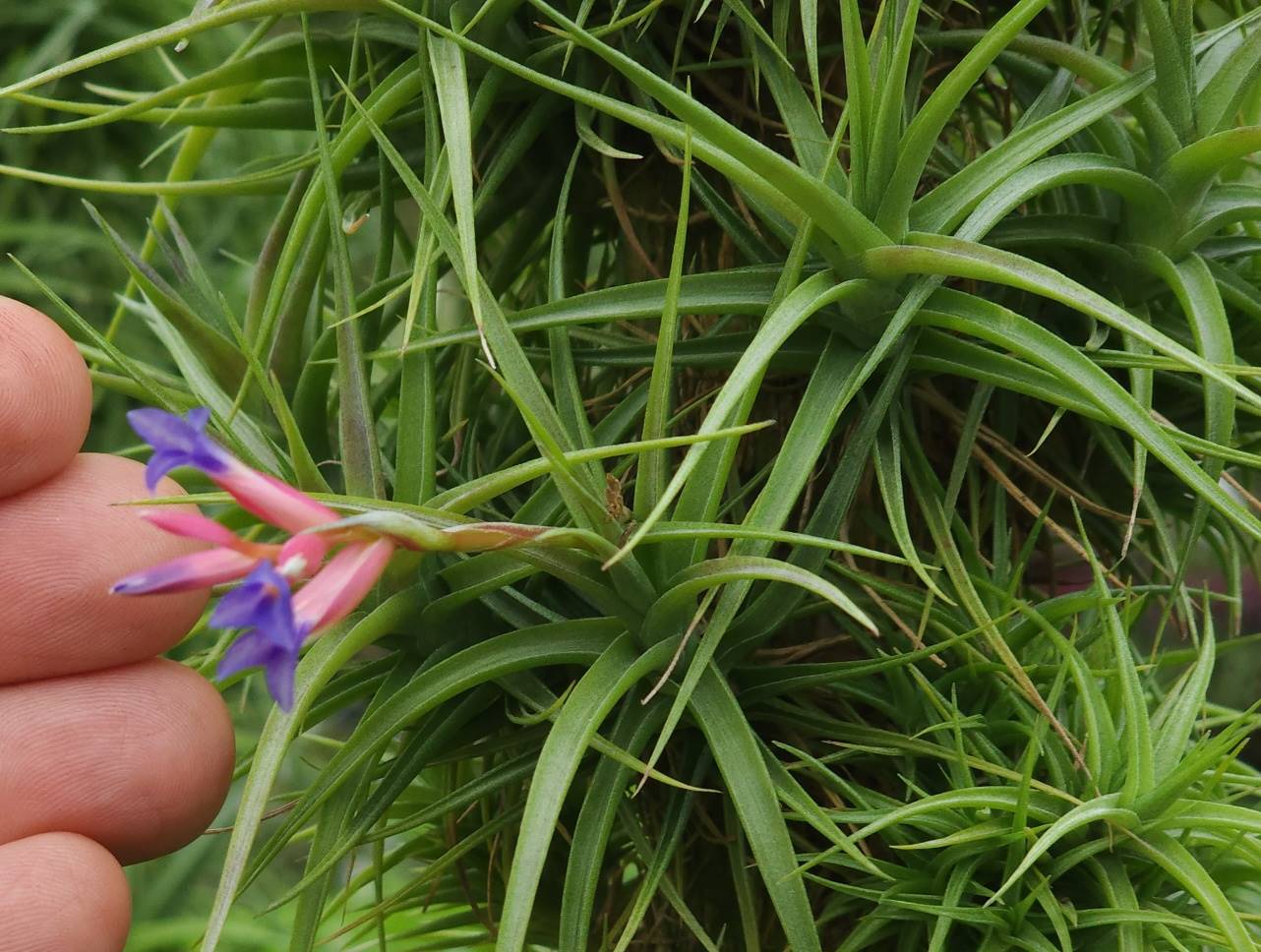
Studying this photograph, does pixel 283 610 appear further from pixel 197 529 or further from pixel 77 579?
pixel 77 579

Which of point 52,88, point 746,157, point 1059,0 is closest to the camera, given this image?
point 746,157

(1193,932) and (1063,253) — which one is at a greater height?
(1063,253)

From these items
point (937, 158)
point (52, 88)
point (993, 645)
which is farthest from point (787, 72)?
point (52, 88)

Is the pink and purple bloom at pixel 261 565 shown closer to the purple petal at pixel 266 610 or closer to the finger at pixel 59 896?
the purple petal at pixel 266 610

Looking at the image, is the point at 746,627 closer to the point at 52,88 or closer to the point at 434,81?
the point at 434,81

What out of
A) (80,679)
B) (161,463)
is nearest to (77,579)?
(80,679)

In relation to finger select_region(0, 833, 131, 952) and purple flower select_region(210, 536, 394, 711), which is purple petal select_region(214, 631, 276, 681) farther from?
finger select_region(0, 833, 131, 952)

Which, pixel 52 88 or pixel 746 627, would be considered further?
pixel 52 88

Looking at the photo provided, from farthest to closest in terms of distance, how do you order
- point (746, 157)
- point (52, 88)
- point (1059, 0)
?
1. point (52, 88)
2. point (1059, 0)
3. point (746, 157)

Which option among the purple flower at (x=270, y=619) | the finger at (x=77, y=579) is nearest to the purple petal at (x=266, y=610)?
the purple flower at (x=270, y=619)
